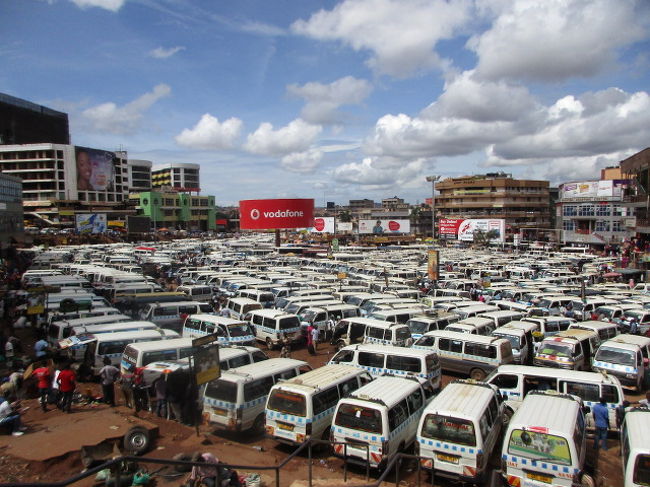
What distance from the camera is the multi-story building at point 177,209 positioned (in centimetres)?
11006

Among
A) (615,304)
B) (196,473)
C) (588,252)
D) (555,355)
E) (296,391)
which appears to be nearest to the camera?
(196,473)

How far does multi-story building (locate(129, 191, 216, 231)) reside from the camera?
4333 inches

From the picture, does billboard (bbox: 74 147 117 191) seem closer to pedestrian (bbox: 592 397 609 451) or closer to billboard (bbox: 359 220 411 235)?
billboard (bbox: 359 220 411 235)

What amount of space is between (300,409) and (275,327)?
8.51 metres

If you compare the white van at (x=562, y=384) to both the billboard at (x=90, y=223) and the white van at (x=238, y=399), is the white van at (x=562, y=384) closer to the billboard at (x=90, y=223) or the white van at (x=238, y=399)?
the white van at (x=238, y=399)

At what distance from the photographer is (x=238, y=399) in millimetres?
9172

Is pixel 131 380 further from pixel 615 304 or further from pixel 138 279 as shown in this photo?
pixel 615 304

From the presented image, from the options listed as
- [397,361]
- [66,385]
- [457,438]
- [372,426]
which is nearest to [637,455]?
[457,438]

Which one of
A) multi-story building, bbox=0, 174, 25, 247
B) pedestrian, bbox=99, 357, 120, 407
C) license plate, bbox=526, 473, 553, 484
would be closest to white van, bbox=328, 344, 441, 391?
license plate, bbox=526, 473, 553, 484

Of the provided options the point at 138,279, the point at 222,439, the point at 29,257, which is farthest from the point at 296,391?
the point at 29,257

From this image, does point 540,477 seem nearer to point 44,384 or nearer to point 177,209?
point 44,384

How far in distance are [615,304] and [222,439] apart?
64.8 feet

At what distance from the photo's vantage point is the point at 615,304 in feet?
71.1

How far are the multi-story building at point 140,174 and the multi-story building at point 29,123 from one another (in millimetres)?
19278
